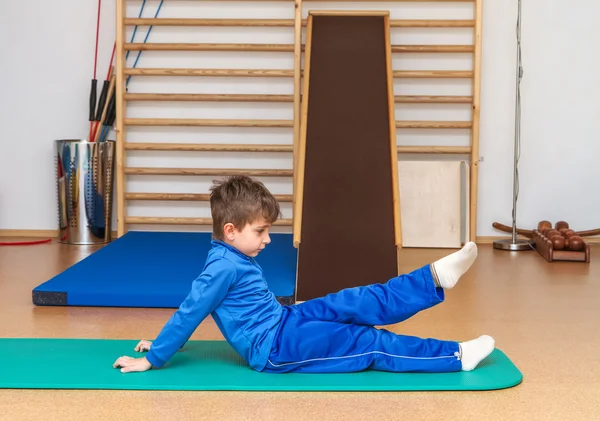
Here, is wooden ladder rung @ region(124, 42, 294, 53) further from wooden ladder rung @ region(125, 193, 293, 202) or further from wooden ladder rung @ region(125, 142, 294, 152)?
wooden ladder rung @ region(125, 193, 293, 202)

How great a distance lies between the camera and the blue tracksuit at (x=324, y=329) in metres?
2.40

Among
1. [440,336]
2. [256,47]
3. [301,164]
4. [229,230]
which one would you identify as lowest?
[440,336]

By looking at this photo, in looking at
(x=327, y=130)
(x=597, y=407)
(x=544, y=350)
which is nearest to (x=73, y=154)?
(x=327, y=130)

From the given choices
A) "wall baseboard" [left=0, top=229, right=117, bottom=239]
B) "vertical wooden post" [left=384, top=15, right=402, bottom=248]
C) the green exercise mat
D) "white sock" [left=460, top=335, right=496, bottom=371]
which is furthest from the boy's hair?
"wall baseboard" [left=0, top=229, right=117, bottom=239]

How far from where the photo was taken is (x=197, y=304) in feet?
7.70

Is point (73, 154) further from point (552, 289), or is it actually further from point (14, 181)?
point (552, 289)

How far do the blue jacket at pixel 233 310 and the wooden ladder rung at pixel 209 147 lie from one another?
2982 mm

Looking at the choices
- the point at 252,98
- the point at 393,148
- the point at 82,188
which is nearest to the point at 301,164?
the point at 393,148

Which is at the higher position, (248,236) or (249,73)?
(249,73)

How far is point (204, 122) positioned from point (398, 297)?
3.27 m

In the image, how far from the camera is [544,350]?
2.86 metres

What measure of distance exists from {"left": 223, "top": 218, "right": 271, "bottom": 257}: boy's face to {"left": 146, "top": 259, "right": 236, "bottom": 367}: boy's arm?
7 centimetres

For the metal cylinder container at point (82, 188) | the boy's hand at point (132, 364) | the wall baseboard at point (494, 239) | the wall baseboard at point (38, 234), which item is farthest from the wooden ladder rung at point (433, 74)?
the boy's hand at point (132, 364)

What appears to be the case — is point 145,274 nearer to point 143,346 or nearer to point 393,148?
point 143,346
